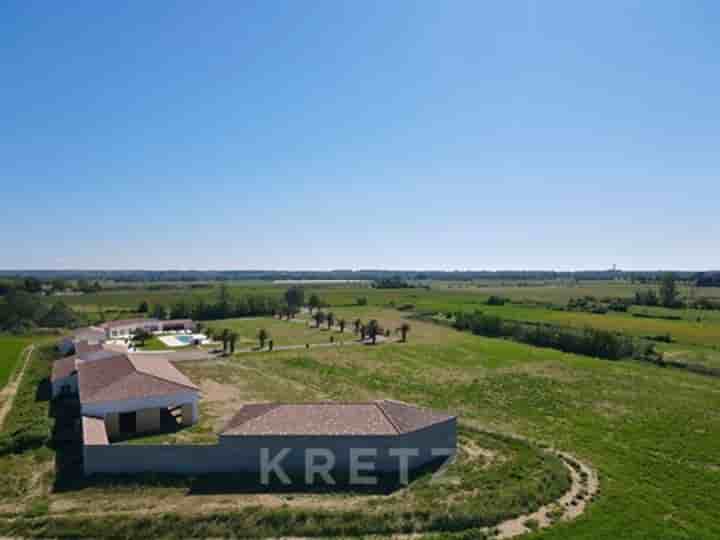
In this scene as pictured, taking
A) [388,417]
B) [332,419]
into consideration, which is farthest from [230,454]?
[388,417]

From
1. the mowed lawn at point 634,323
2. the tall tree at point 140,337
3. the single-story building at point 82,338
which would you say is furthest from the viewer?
the tall tree at point 140,337

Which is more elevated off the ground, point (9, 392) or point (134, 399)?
point (134, 399)

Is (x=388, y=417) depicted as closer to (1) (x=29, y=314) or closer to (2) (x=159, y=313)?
(2) (x=159, y=313)

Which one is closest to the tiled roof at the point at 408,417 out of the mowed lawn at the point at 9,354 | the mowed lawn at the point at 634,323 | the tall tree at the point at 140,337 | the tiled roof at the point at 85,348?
the tiled roof at the point at 85,348

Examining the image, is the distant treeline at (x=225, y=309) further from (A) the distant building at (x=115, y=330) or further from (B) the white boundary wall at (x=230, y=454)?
(B) the white boundary wall at (x=230, y=454)

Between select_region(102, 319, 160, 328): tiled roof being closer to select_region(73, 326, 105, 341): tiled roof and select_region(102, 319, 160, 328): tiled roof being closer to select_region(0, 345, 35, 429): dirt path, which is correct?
select_region(73, 326, 105, 341): tiled roof

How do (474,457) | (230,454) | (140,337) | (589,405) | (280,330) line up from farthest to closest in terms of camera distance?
1. (280,330)
2. (140,337)
3. (589,405)
4. (474,457)
5. (230,454)
